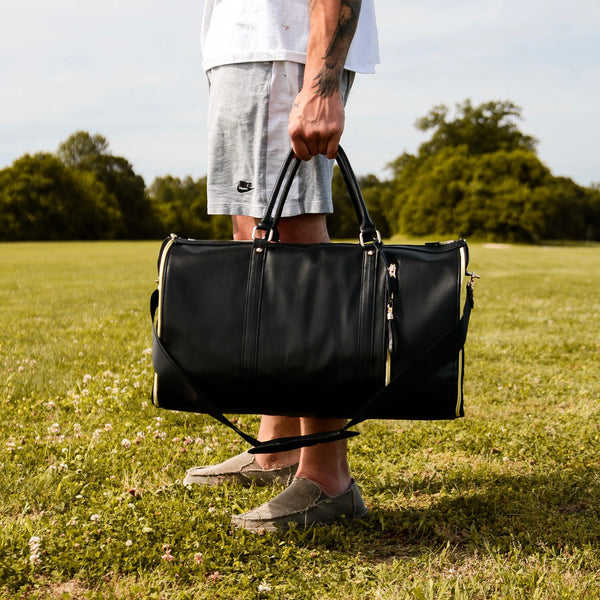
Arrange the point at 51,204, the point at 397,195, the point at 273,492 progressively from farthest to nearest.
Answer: the point at 397,195 → the point at 51,204 → the point at 273,492

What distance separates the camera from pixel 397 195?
8050cm

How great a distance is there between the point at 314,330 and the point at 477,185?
66.3 m

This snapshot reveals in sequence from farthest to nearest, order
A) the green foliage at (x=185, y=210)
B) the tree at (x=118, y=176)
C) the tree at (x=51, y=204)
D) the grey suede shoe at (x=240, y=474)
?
the tree at (x=118, y=176) < the green foliage at (x=185, y=210) < the tree at (x=51, y=204) < the grey suede shoe at (x=240, y=474)

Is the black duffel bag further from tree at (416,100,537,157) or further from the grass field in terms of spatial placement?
tree at (416,100,537,157)

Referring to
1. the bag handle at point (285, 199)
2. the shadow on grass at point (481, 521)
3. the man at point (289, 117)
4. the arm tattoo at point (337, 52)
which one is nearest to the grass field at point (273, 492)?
the shadow on grass at point (481, 521)

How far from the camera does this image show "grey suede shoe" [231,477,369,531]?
2.75m

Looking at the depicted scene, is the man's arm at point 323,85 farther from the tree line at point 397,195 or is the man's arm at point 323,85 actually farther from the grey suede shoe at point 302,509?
the tree line at point 397,195

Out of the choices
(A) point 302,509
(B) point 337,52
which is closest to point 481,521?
(A) point 302,509

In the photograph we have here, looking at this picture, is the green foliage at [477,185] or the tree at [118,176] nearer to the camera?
the green foliage at [477,185]

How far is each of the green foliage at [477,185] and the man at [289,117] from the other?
210ft

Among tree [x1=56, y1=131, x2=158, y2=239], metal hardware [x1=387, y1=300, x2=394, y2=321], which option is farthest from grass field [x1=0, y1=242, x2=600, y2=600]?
tree [x1=56, y1=131, x2=158, y2=239]

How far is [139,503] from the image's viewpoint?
2932mm

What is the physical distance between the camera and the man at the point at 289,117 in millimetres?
2574

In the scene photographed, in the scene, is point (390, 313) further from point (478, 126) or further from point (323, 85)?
point (478, 126)
